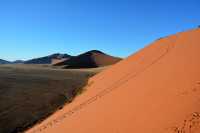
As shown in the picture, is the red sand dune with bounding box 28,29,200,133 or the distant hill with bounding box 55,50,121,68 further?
the distant hill with bounding box 55,50,121,68

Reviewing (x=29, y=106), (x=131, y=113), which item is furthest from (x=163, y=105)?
(x=29, y=106)

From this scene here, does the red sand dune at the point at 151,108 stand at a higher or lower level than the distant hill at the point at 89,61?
lower

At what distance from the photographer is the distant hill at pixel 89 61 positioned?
78.1 meters

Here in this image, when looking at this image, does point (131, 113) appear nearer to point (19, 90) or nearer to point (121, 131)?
point (121, 131)

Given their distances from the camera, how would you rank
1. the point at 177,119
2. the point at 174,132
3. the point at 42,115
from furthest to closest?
the point at 42,115 → the point at 177,119 → the point at 174,132

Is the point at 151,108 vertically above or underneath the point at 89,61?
underneath

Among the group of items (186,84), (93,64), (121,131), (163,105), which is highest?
(93,64)

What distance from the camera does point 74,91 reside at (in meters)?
24.2

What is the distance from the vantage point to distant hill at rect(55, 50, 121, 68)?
78106mm

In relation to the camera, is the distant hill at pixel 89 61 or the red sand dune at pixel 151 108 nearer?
the red sand dune at pixel 151 108

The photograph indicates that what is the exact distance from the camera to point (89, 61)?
82.8 metres

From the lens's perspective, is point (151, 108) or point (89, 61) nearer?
point (151, 108)

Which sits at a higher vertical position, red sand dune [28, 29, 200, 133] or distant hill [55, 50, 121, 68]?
distant hill [55, 50, 121, 68]

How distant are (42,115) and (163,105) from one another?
27.8 ft
